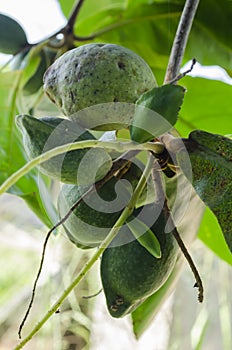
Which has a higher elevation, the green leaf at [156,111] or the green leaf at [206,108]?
the green leaf at [156,111]

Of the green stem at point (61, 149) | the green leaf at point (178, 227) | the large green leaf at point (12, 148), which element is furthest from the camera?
the large green leaf at point (12, 148)

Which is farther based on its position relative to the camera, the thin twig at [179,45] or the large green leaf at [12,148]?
the large green leaf at [12,148]

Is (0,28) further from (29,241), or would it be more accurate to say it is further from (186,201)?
(29,241)

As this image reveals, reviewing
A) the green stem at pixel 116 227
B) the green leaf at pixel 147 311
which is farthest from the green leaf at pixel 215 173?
the green leaf at pixel 147 311

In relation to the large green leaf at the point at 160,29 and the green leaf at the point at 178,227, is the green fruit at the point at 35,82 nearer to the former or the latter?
the large green leaf at the point at 160,29

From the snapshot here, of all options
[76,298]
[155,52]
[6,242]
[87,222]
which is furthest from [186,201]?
[6,242]

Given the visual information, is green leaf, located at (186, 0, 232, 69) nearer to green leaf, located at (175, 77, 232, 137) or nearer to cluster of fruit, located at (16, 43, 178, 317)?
green leaf, located at (175, 77, 232, 137)

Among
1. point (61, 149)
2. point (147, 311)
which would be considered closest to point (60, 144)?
point (61, 149)
